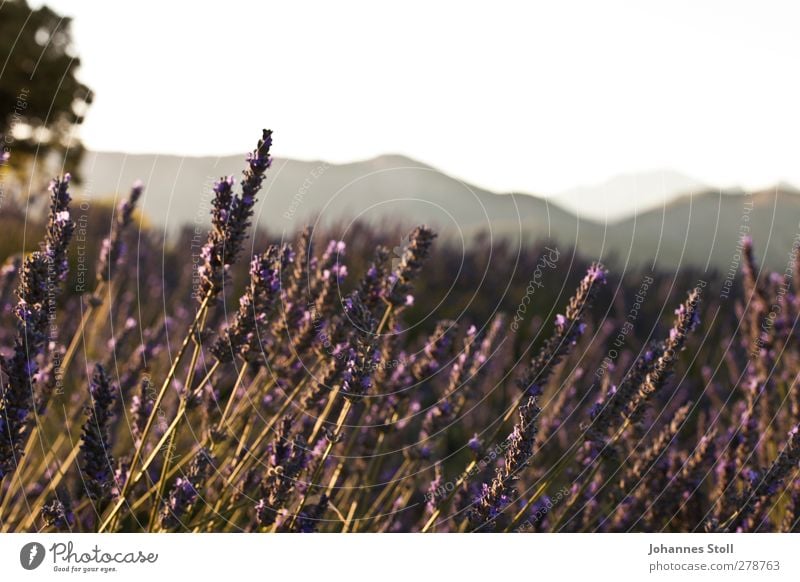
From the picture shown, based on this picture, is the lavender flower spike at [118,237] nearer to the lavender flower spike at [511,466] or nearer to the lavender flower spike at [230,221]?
the lavender flower spike at [230,221]

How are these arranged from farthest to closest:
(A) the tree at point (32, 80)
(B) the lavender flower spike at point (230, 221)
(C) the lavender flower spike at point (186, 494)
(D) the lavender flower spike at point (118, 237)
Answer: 1. (A) the tree at point (32, 80)
2. (D) the lavender flower spike at point (118, 237)
3. (C) the lavender flower spike at point (186, 494)
4. (B) the lavender flower spike at point (230, 221)

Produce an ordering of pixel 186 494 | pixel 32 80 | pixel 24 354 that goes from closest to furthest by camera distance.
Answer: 1. pixel 24 354
2. pixel 186 494
3. pixel 32 80

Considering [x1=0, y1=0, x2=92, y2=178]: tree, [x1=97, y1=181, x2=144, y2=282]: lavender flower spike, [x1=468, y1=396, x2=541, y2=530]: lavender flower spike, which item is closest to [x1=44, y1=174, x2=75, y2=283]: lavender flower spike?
[x1=97, y1=181, x2=144, y2=282]: lavender flower spike

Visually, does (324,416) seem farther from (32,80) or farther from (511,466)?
(32,80)

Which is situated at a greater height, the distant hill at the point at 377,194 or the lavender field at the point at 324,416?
the distant hill at the point at 377,194

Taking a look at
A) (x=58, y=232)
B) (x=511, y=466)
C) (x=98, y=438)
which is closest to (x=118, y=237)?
(x=58, y=232)

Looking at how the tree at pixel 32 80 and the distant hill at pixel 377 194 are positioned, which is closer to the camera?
the distant hill at pixel 377 194

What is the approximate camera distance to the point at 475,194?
2328mm

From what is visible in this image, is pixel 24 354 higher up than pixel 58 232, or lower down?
lower down

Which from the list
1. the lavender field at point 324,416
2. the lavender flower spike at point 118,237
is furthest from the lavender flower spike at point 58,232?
the lavender flower spike at point 118,237

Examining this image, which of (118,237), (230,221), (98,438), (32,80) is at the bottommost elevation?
(98,438)
